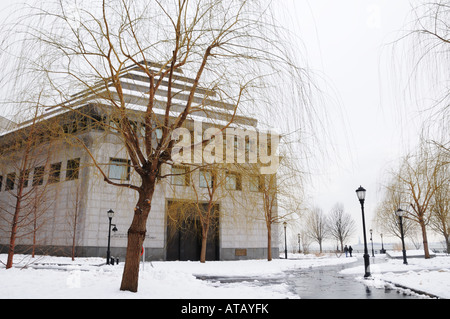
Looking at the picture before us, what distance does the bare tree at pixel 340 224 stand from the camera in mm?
69125

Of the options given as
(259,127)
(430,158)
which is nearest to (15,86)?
(259,127)

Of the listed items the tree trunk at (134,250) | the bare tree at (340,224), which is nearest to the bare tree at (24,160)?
the tree trunk at (134,250)

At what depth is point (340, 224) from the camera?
69.3 m

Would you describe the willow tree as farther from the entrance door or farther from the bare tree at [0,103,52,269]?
the entrance door

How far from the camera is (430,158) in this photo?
757 cm

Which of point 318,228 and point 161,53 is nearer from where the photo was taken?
point 161,53

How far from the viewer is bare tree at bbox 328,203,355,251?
69.1 meters

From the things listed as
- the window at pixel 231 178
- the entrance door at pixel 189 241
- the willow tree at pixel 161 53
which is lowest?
the entrance door at pixel 189 241

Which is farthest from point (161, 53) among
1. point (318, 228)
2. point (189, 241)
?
point (318, 228)

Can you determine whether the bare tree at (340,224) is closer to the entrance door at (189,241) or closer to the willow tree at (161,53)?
the entrance door at (189,241)

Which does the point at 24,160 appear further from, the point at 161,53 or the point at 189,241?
the point at 189,241

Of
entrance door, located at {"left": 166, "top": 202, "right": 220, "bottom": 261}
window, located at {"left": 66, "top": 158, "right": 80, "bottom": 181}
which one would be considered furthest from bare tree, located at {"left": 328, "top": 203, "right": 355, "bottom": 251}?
window, located at {"left": 66, "top": 158, "right": 80, "bottom": 181}
